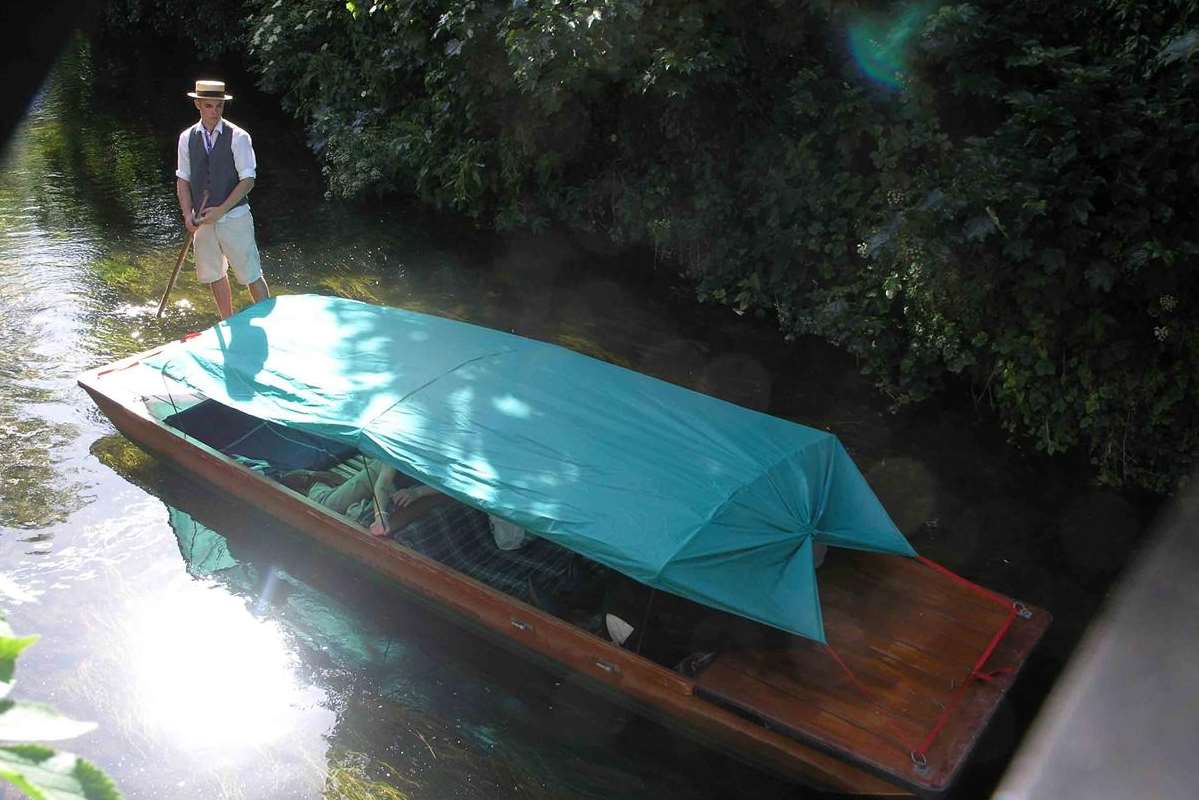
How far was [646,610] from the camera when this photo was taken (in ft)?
20.1

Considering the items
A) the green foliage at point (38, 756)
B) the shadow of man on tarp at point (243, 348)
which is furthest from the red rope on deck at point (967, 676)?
the green foliage at point (38, 756)

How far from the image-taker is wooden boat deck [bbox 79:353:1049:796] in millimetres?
5473

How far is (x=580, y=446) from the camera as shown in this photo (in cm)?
644

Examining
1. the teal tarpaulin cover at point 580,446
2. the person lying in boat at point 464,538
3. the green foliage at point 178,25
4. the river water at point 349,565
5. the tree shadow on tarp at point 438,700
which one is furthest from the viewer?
the green foliage at point 178,25

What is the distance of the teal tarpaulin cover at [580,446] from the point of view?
18.7 feet

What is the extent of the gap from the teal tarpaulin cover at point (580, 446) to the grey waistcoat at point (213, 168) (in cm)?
181

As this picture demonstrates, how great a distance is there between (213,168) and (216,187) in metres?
0.18

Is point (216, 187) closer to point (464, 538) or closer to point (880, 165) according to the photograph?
point (464, 538)

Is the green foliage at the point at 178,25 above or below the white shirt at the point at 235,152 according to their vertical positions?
above

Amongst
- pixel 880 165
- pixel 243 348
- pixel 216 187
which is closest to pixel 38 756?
pixel 243 348

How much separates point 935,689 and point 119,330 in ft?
29.7

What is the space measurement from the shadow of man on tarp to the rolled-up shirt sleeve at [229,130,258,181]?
146 cm

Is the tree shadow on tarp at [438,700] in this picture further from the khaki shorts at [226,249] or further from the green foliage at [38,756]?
the green foliage at [38,756]

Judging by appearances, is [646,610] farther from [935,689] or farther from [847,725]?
[935,689]
